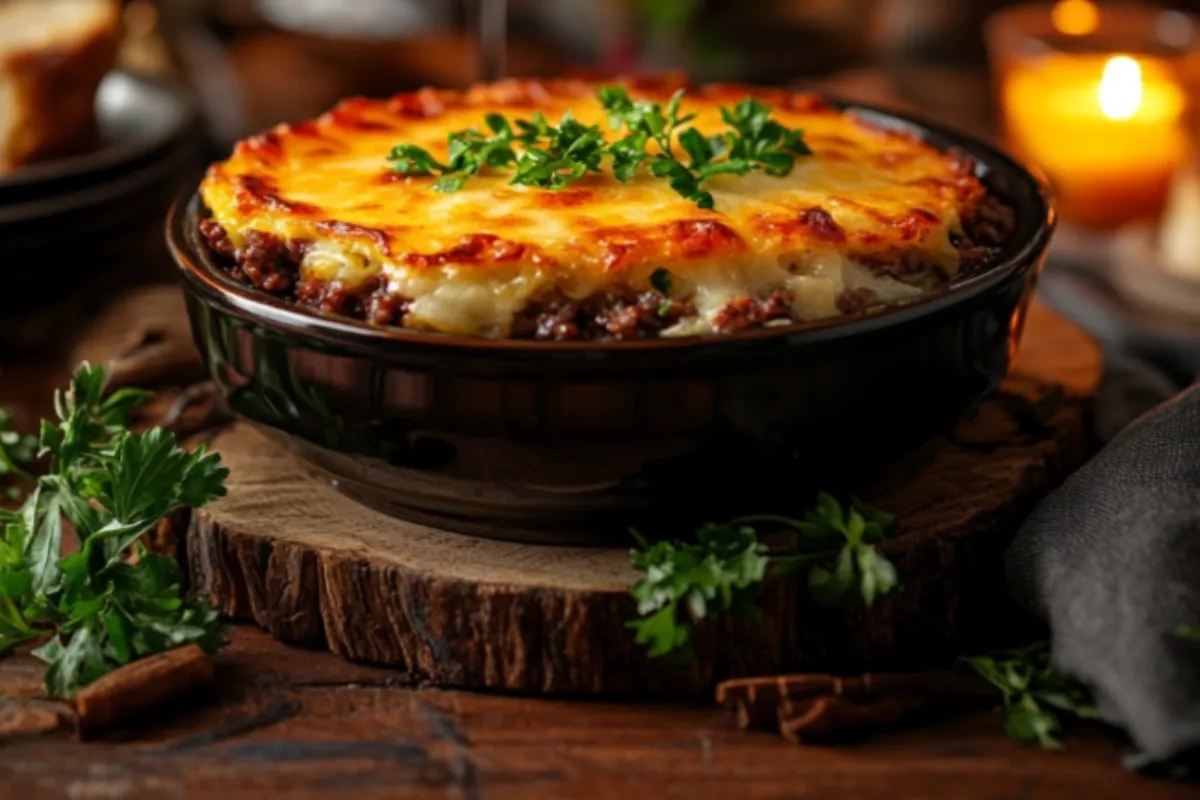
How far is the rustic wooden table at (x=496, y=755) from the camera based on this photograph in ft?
7.16

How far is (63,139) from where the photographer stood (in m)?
4.02

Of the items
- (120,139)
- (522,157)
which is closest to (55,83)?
(120,139)

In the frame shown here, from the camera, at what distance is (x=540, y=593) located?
2377mm

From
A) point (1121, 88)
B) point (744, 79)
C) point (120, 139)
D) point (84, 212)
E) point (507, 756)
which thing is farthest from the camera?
point (744, 79)

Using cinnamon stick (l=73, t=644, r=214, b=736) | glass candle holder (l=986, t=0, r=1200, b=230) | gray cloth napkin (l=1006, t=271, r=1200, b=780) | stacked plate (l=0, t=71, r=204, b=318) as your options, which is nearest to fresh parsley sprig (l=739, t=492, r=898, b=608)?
gray cloth napkin (l=1006, t=271, r=1200, b=780)

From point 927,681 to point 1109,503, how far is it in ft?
1.42

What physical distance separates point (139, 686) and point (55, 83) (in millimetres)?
2129

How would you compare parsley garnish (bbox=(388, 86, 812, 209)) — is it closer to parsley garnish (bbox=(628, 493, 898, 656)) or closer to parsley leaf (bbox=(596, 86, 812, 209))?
parsley leaf (bbox=(596, 86, 812, 209))

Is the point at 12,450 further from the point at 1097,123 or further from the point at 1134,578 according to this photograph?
the point at 1097,123

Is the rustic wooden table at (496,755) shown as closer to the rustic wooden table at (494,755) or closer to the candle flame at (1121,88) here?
the rustic wooden table at (494,755)

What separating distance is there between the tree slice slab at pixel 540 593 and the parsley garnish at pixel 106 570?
0.12 meters

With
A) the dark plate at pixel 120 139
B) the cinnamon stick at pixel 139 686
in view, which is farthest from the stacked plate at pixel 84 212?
the cinnamon stick at pixel 139 686

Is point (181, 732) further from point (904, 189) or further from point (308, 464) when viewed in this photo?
point (904, 189)

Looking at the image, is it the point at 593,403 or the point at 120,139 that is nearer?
the point at 593,403
